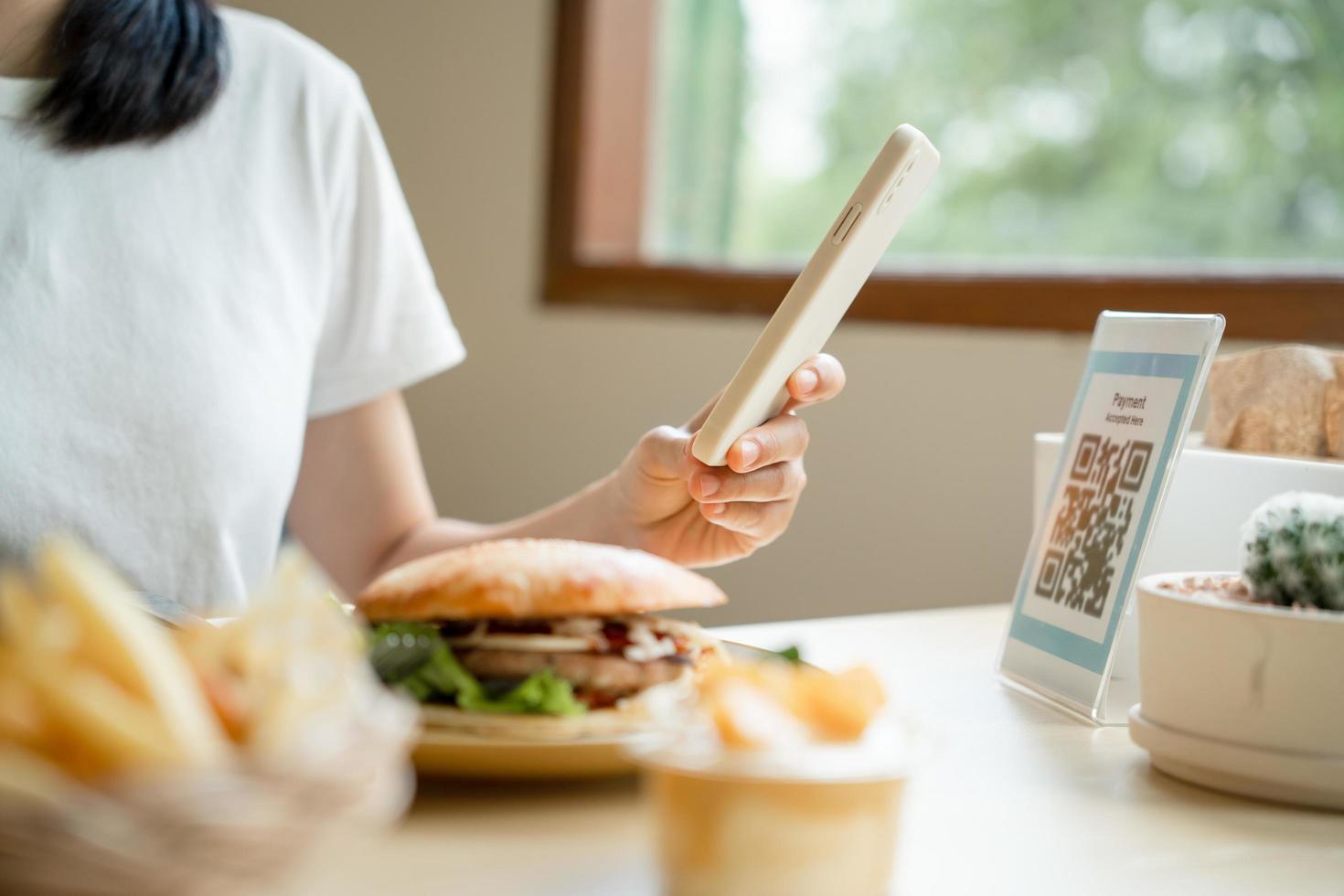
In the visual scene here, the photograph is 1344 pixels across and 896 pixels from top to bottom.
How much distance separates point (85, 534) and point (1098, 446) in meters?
0.79

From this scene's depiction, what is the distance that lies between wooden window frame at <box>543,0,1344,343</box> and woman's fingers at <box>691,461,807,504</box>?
630mm

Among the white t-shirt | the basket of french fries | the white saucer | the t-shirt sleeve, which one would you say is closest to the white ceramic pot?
the white saucer

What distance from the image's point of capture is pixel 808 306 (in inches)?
29.2

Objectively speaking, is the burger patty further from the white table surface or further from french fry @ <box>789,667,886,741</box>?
french fry @ <box>789,667,886,741</box>

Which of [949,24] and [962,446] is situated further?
[949,24]

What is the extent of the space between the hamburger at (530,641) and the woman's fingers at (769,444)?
0.64 feet

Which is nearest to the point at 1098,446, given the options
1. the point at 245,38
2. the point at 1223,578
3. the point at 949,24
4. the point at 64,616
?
the point at 1223,578

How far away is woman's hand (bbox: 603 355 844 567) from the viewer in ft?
2.72

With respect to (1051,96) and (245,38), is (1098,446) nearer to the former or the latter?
(245,38)

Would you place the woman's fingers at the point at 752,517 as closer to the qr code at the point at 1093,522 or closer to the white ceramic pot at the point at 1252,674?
the qr code at the point at 1093,522

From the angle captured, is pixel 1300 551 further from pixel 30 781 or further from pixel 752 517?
pixel 30 781

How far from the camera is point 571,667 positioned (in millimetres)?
595

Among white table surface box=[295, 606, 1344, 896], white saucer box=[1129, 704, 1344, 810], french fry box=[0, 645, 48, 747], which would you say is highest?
french fry box=[0, 645, 48, 747]

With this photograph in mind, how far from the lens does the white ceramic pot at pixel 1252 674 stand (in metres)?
0.63
